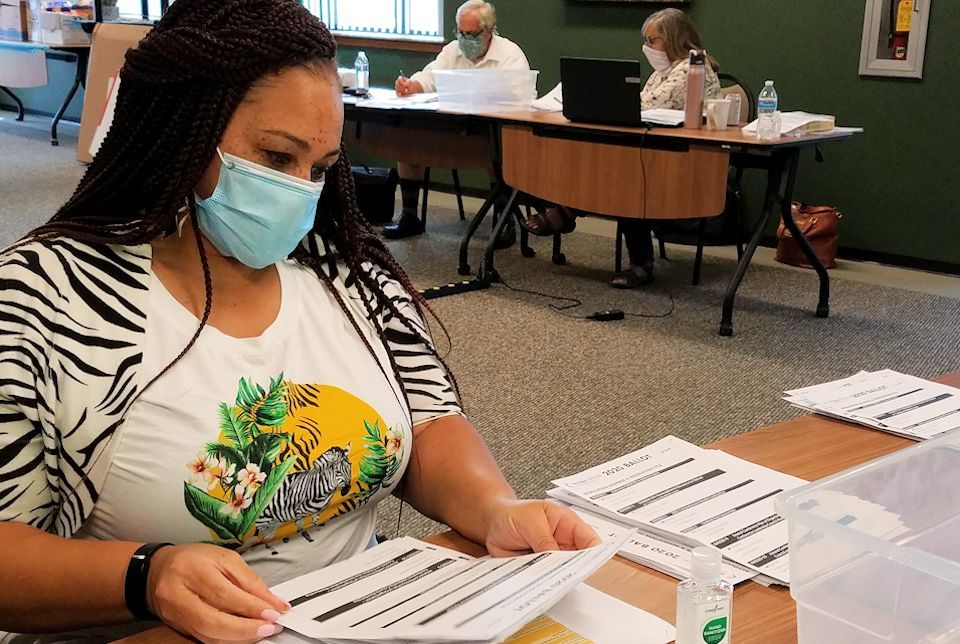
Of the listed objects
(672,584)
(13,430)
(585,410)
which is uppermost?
(13,430)

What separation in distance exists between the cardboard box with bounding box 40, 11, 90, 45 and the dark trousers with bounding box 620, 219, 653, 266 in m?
5.34

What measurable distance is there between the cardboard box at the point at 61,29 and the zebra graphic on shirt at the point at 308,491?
26.2 ft

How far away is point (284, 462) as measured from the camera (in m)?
1.11

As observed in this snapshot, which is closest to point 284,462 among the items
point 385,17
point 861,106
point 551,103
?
point 551,103

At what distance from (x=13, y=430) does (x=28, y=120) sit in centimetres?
951

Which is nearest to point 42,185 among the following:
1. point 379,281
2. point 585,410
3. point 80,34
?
point 80,34

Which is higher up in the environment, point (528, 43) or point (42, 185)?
point (528, 43)

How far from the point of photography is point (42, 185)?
6.81 m

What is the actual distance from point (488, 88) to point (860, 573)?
14.2 ft

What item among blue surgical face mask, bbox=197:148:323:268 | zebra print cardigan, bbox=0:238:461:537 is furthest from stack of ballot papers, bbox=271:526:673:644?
blue surgical face mask, bbox=197:148:323:268

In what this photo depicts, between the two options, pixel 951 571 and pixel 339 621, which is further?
pixel 339 621

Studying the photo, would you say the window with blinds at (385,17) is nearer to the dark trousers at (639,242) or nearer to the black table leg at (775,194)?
the dark trousers at (639,242)

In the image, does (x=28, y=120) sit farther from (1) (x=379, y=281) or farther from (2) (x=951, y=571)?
(2) (x=951, y=571)

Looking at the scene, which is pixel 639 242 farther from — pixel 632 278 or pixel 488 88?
pixel 488 88
